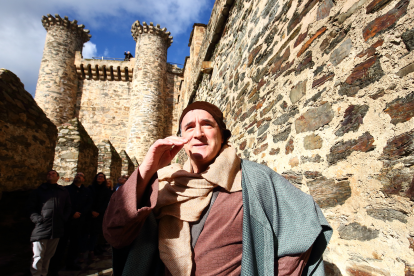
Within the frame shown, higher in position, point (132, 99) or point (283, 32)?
point (132, 99)

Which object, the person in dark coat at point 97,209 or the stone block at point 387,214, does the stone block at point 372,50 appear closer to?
the stone block at point 387,214

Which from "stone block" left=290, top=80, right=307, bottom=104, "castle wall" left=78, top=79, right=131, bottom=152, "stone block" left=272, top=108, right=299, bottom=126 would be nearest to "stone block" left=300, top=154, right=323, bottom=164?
"stone block" left=272, top=108, right=299, bottom=126

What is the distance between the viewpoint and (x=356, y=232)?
1.31 metres

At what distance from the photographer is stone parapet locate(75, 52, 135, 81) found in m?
17.0

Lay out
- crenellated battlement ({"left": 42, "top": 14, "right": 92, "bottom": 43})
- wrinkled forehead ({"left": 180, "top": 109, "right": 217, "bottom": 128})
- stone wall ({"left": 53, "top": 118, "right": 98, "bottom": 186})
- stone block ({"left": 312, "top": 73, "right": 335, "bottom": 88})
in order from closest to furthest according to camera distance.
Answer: wrinkled forehead ({"left": 180, "top": 109, "right": 217, "bottom": 128})
stone block ({"left": 312, "top": 73, "right": 335, "bottom": 88})
stone wall ({"left": 53, "top": 118, "right": 98, "bottom": 186})
crenellated battlement ({"left": 42, "top": 14, "right": 92, "bottom": 43})

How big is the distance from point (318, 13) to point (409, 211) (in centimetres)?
148

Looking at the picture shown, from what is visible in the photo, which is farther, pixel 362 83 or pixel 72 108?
pixel 72 108

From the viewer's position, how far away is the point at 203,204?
45.3 inches

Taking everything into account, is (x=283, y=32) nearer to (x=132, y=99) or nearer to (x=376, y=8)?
(x=376, y=8)

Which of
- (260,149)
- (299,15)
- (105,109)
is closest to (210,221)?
(260,149)

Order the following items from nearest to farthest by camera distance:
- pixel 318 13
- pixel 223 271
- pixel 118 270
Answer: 1. pixel 223 271
2. pixel 118 270
3. pixel 318 13

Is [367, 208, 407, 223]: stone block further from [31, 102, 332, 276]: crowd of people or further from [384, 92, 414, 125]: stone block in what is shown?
[384, 92, 414, 125]: stone block

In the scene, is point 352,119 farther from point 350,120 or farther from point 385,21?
point 385,21

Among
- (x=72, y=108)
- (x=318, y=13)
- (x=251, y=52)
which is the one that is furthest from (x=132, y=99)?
(x=318, y=13)
